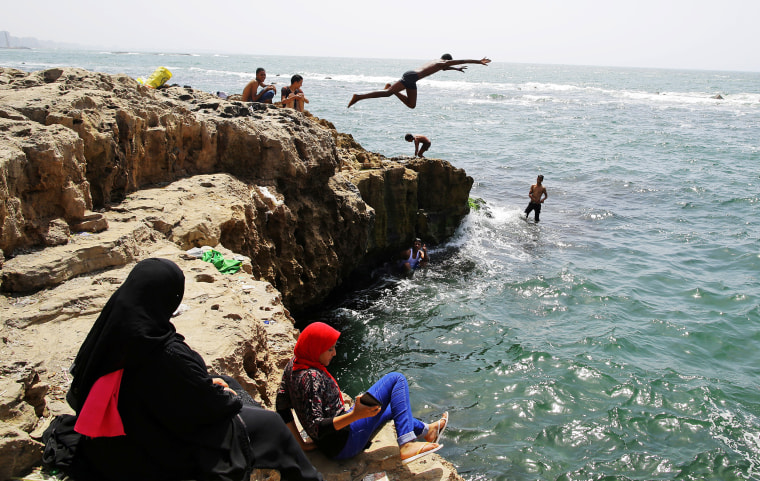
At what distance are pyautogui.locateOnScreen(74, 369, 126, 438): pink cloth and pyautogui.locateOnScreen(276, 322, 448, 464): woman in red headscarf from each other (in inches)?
54.2

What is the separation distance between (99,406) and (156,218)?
168 inches

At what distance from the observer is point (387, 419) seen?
4367 mm

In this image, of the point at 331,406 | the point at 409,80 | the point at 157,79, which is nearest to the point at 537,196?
the point at 409,80

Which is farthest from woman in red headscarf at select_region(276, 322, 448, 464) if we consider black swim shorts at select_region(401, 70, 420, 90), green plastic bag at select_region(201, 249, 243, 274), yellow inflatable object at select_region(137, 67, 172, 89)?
yellow inflatable object at select_region(137, 67, 172, 89)

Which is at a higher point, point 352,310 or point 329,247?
point 329,247

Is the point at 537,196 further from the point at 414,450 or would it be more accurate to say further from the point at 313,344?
the point at 313,344

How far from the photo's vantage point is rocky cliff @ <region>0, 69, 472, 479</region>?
169 inches

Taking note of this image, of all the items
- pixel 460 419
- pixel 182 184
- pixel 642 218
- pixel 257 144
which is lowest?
pixel 460 419

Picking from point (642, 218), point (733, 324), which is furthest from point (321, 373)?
point (642, 218)

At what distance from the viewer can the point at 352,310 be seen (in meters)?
10.6

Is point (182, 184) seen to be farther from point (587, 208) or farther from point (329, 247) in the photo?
point (587, 208)

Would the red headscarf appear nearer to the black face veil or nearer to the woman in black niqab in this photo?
the woman in black niqab

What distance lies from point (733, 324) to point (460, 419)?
6826 millimetres

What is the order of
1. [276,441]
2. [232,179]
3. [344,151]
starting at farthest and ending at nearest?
[344,151] → [232,179] → [276,441]
